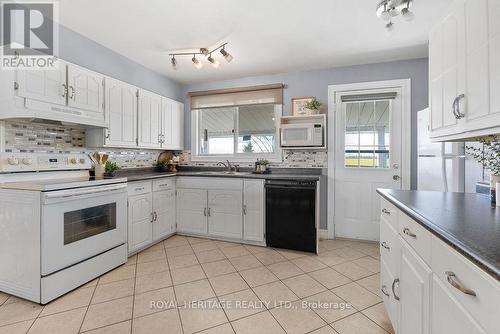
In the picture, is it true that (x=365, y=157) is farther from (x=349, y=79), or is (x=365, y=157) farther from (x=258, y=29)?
(x=258, y=29)

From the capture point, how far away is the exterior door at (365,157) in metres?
3.17

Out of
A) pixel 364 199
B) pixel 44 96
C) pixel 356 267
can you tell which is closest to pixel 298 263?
pixel 356 267

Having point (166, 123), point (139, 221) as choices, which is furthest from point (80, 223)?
point (166, 123)

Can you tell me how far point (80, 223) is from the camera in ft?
7.02

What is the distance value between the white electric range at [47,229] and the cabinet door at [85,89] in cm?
60

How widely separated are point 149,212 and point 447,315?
2.93 meters

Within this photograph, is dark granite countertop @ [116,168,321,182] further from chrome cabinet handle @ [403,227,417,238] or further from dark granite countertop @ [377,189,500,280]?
chrome cabinet handle @ [403,227,417,238]

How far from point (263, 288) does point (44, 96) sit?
2546 mm

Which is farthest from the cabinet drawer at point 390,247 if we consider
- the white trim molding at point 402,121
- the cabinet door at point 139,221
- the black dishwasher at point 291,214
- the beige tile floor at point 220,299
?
the cabinet door at point 139,221

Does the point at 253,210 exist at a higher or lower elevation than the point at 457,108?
lower

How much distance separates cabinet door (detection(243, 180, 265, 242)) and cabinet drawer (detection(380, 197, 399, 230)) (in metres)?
1.56

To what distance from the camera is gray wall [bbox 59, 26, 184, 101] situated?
2436 millimetres

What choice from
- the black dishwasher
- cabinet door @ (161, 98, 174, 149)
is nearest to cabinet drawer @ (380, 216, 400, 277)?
the black dishwasher

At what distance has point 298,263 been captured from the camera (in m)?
2.63
